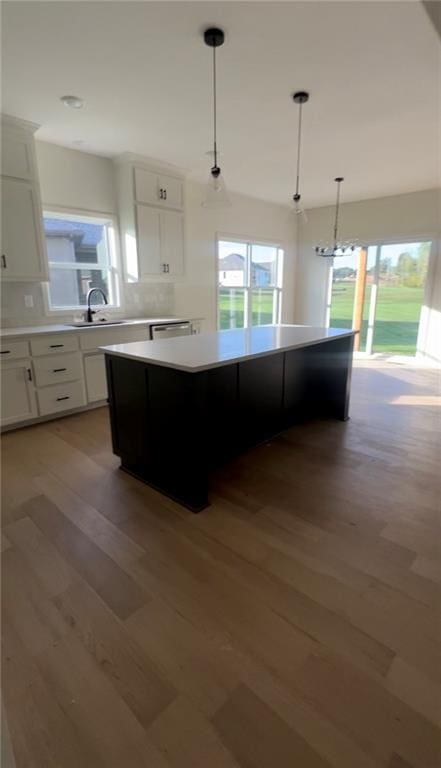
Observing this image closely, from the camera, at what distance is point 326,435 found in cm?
320

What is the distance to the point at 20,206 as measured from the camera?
3.32 meters

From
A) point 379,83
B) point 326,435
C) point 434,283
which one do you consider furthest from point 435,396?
point 379,83

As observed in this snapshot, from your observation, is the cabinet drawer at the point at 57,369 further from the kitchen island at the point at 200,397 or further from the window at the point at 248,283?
the window at the point at 248,283

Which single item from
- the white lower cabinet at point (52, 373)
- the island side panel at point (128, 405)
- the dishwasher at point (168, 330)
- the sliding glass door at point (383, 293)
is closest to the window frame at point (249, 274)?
the sliding glass door at point (383, 293)

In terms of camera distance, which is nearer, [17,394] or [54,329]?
[17,394]

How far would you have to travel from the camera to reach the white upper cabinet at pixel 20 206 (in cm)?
320

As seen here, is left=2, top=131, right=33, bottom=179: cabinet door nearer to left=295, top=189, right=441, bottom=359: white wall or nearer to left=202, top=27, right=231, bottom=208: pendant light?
left=202, top=27, right=231, bottom=208: pendant light

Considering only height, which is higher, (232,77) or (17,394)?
(232,77)

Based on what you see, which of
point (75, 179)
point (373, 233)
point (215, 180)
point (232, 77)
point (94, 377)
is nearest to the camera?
point (215, 180)

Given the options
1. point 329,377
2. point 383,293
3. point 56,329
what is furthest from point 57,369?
point 383,293

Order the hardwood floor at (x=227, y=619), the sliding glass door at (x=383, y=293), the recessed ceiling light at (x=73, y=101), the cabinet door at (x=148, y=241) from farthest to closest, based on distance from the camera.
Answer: the sliding glass door at (x=383, y=293), the cabinet door at (x=148, y=241), the recessed ceiling light at (x=73, y=101), the hardwood floor at (x=227, y=619)

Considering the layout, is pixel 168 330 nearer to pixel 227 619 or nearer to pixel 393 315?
pixel 227 619

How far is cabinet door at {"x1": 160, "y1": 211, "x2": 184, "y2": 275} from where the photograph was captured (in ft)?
14.9

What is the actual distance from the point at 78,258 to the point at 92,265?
0.17m
